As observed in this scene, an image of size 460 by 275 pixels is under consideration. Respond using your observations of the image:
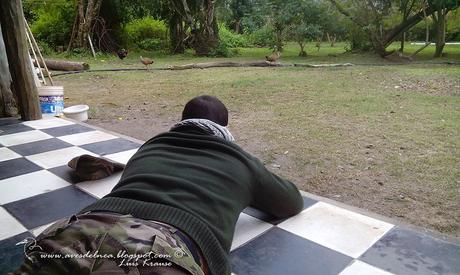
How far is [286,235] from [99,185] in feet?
3.66

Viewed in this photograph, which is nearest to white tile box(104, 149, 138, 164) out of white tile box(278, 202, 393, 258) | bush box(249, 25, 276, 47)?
white tile box(278, 202, 393, 258)

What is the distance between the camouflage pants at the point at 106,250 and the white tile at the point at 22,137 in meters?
2.48

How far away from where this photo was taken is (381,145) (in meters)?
3.22

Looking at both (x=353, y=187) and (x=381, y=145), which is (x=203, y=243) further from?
(x=381, y=145)

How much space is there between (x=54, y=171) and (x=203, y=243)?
1.73 m

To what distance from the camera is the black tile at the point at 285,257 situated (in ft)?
4.90

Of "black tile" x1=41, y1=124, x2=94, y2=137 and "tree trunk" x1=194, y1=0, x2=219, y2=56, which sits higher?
"tree trunk" x1=194, y1=0, x2=219, y2=56

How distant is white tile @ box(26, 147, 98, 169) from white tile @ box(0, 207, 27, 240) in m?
0.69

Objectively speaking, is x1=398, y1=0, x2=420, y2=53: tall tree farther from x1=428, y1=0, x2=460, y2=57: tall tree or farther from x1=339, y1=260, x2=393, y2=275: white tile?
x1=339, y1=260, x2=393, y2=275: white tile

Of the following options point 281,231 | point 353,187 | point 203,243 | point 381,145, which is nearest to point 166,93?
point 381,145

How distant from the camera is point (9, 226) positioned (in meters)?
1.81

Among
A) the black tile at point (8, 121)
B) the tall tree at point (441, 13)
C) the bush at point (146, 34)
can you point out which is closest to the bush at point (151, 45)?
the bush at point (146, 34)

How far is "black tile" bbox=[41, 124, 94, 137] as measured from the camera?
3.38 m

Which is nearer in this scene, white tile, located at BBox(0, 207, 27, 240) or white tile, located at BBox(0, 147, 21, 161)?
white tile, located at BBox(0, 207, 27, 240)
